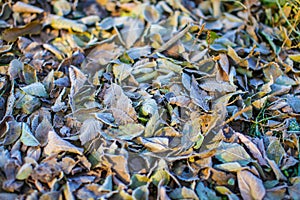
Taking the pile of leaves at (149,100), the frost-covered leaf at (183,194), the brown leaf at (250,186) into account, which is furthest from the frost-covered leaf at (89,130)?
the brown leaf at (250,186)

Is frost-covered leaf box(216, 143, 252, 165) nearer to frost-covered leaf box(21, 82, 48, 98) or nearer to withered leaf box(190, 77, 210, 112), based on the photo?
withered leaf box(190, 77, 210, 112)

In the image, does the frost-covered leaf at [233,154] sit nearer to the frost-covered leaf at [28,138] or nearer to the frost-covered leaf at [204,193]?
the frost-covered leaf at [204,193]

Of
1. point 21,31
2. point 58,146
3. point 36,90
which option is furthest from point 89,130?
point 21,31

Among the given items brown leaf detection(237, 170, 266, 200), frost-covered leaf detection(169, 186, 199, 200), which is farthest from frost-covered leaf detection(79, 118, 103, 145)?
brown leaf detection(237, 170, 266, 200)

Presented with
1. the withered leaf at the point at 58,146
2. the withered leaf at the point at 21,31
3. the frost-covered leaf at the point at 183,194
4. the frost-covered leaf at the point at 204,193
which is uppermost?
the withered leaf at the point at 21,31

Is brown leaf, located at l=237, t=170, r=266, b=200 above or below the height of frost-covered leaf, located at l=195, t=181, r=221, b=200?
above

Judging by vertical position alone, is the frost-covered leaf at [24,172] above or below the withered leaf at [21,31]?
below

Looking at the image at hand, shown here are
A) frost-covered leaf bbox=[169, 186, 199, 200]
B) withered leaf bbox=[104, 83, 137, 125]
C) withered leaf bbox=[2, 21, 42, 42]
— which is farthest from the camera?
withered leaf bbox=[2, 21, 42, 42]

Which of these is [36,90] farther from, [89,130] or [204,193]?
[204,193]

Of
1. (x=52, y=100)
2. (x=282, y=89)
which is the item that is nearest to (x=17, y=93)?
(x=52, y=100)
